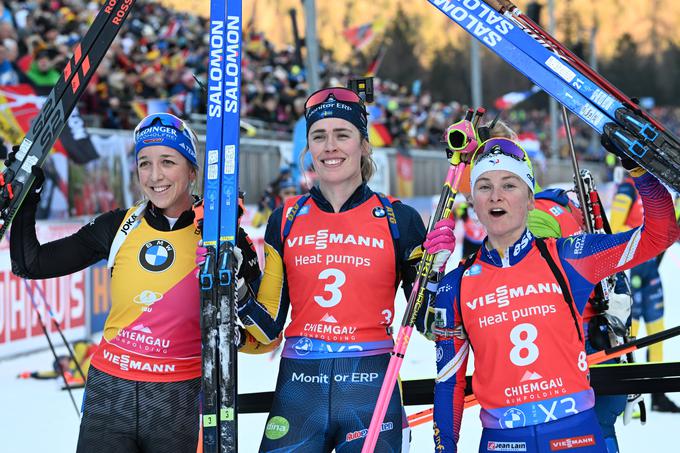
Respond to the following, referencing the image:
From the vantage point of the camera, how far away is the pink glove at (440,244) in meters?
2.76

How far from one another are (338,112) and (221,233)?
0.66 meters

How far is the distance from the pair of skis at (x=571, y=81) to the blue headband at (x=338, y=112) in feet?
1.65

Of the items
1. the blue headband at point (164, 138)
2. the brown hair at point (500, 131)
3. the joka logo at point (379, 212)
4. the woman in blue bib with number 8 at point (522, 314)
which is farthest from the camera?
the brown hair at point (500, 131)

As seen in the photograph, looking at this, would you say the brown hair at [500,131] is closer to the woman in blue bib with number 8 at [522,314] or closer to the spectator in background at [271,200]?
the woman in blue bib with number 8 at [522,314]

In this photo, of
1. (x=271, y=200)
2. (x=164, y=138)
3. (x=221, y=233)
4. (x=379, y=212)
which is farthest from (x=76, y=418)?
(x=271, y=200)

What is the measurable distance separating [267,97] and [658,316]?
11906 mm

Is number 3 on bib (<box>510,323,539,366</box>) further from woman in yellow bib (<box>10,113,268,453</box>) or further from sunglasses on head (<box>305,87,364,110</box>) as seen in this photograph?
sunglasses on head (<box>305,87,364,110</box>)

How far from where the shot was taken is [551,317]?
2645 millimetres

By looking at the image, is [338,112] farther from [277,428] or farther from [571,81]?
[277,428]

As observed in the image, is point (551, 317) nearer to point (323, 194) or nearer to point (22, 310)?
point (323, 194)

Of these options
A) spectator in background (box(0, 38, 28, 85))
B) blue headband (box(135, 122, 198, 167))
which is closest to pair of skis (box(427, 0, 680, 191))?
blue headband (box(135, 122, 198, 167))

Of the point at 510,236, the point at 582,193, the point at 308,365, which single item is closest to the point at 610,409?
the point at 582,193

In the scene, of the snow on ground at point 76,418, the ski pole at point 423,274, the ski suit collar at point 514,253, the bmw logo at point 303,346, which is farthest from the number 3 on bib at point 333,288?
the snow on ground at point 76,418

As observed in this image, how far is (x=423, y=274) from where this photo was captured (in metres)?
2.81
